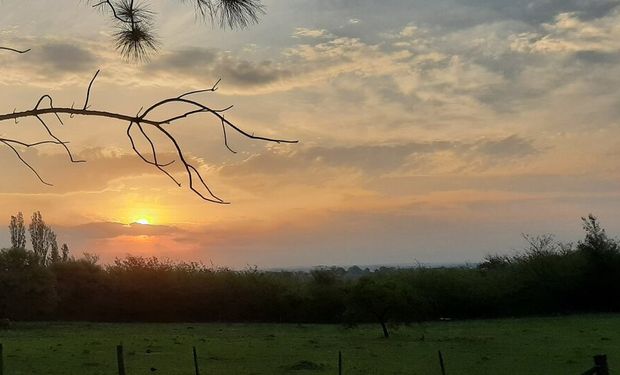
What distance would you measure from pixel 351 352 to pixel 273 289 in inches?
973

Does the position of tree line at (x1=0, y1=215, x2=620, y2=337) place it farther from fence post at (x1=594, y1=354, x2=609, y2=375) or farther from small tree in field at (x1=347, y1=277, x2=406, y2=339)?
fence post at (x1=594, y1=354, x2=609, y2=375)

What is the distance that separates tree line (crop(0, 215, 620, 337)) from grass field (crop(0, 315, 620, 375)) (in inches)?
395

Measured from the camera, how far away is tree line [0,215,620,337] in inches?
1622

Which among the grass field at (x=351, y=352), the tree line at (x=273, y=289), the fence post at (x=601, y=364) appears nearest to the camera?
the fence post at (x=601, y=364)

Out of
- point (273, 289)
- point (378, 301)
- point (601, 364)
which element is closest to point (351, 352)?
point (378, 301)

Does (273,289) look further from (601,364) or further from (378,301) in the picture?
(601,364)

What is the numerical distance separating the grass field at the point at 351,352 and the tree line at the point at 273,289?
10041mm

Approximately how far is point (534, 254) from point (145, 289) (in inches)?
1072

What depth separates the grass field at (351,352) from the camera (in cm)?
1745

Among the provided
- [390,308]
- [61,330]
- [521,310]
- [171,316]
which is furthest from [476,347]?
[171,316]

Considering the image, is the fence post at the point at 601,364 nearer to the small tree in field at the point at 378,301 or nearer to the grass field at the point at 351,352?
the grass field at the point at 351,352

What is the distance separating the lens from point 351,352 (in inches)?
851

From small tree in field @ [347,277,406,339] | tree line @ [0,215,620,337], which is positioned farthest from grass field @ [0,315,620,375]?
tree line @ [0,215,620,337]

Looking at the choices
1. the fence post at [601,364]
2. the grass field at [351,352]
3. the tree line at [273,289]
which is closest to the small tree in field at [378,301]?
the grass field at [351,352]
